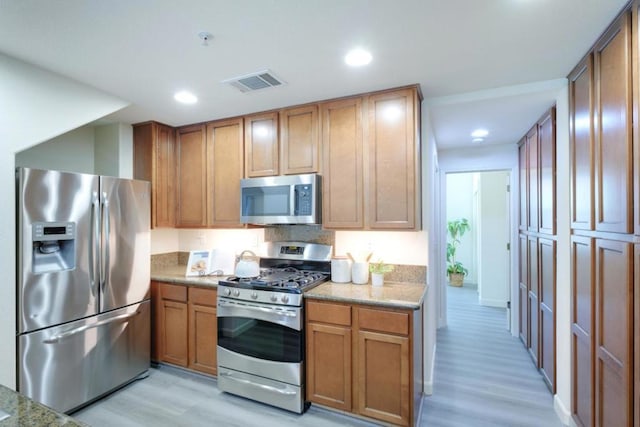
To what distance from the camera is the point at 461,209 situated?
24.2ft

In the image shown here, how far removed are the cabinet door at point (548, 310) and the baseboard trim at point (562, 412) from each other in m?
0.13

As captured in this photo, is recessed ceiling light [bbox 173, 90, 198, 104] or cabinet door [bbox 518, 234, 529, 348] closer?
recessed ceiling light [bbox 173, 90, 198, 104]

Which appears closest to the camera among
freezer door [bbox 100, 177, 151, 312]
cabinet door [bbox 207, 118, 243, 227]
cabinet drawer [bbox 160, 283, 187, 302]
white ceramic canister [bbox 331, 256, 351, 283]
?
freezer door [bbox 100, 177, 151, 312]

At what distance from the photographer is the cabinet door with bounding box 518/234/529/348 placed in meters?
3.44

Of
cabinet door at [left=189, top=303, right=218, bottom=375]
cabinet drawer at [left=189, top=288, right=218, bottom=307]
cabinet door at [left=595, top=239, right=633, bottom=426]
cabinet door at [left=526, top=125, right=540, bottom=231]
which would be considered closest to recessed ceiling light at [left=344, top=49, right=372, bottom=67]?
cabinet door at [left=595, top=239, right=633, bottom=426]

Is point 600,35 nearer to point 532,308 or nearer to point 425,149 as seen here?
point 425,149

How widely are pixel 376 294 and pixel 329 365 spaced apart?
62cm

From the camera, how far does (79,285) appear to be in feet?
7.86

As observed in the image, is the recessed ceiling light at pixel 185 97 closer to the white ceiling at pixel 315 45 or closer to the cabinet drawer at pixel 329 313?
the white ceiling at pixel 315 45

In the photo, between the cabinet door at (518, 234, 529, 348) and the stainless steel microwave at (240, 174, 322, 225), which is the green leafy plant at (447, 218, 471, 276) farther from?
the stainless steel microwave at (240, 174, 322, 225)

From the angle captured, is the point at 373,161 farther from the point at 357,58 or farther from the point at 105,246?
the point at 105,246

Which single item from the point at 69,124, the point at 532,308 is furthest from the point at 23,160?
the point at 532,308

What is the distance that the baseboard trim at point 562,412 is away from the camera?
89.2 inches

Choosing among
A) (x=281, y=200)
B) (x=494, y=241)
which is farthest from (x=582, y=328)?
(x=494, y=241)
